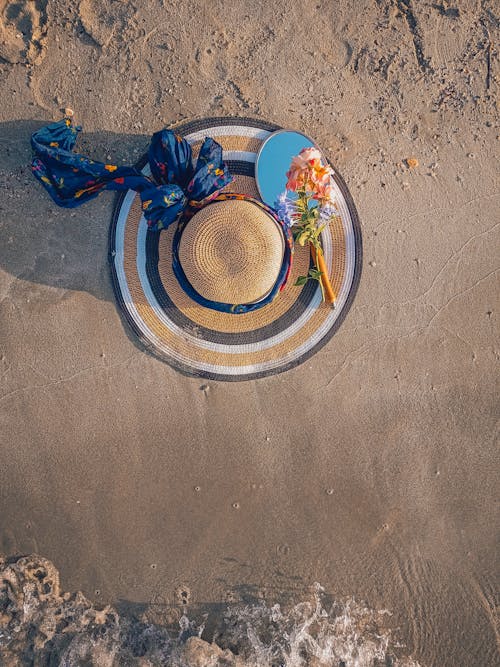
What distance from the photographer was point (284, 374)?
4.38 m

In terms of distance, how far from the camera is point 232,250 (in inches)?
145

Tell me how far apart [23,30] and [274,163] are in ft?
8.42

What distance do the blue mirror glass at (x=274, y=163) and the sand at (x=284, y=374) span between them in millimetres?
236

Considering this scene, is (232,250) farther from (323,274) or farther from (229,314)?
(323,274)

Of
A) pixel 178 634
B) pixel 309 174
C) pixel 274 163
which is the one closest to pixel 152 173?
pixel 274 163

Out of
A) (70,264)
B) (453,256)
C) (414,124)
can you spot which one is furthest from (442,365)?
(70,264)

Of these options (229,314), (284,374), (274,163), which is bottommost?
(284,374)

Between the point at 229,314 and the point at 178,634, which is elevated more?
the point at 229,314

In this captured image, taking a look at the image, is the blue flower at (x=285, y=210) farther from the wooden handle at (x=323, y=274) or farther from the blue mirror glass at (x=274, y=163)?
the wooden handle at (x=323, y=274)

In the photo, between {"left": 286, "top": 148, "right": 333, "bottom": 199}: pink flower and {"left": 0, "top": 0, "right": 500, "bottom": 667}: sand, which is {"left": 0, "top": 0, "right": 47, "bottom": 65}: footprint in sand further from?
{"left": 286, "top": 148, "right": 333, "bottom": 199}: pink flower

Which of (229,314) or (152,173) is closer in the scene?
(152,173)

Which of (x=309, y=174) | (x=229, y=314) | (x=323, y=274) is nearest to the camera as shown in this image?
(x=309, y=174)

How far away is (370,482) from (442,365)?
4.27ft

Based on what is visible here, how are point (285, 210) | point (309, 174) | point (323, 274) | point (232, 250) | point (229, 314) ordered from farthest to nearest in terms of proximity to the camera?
point (229, 314), point (323, 274), point (285, 210), point (309, 174), point (232, 250)
